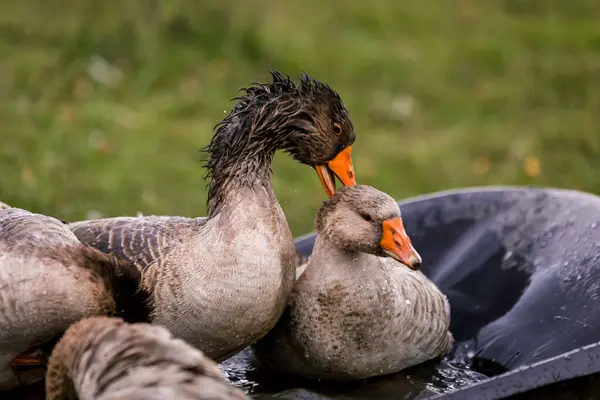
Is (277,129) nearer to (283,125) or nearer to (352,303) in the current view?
(283,125)

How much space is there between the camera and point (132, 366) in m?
2.89

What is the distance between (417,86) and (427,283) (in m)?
5.85

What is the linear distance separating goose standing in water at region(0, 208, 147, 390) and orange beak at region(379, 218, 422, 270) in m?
0.98

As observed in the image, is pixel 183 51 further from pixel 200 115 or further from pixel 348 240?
pixel 348 240

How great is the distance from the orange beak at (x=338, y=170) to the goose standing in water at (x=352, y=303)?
0.12 meters

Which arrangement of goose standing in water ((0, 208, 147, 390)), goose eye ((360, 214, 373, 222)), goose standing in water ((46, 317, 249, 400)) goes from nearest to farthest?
1. goose standing in water ((46, 317, 249, 400))
2. goose standing in water ((0, 208, 147, 390))
3. goose eye ((360, 214, 373, 222))

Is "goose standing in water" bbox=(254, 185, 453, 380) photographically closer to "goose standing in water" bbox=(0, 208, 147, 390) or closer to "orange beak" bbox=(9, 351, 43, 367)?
"goose standing in water" bbox=(0, 208, 147, 390)

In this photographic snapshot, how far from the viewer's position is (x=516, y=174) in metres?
8.61

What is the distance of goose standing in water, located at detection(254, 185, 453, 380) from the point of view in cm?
408

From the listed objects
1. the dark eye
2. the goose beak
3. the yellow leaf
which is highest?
the yellow leaf

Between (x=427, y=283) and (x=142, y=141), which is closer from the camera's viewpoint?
(x=427, y=283)

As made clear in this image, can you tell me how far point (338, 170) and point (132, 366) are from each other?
64.4 inches

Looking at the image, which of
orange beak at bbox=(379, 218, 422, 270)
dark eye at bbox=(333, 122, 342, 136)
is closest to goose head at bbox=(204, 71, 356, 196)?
dark eye at bbox=(333, 122, 342, 136)

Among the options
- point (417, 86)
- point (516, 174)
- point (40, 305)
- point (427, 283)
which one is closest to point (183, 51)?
point (417, 86)
